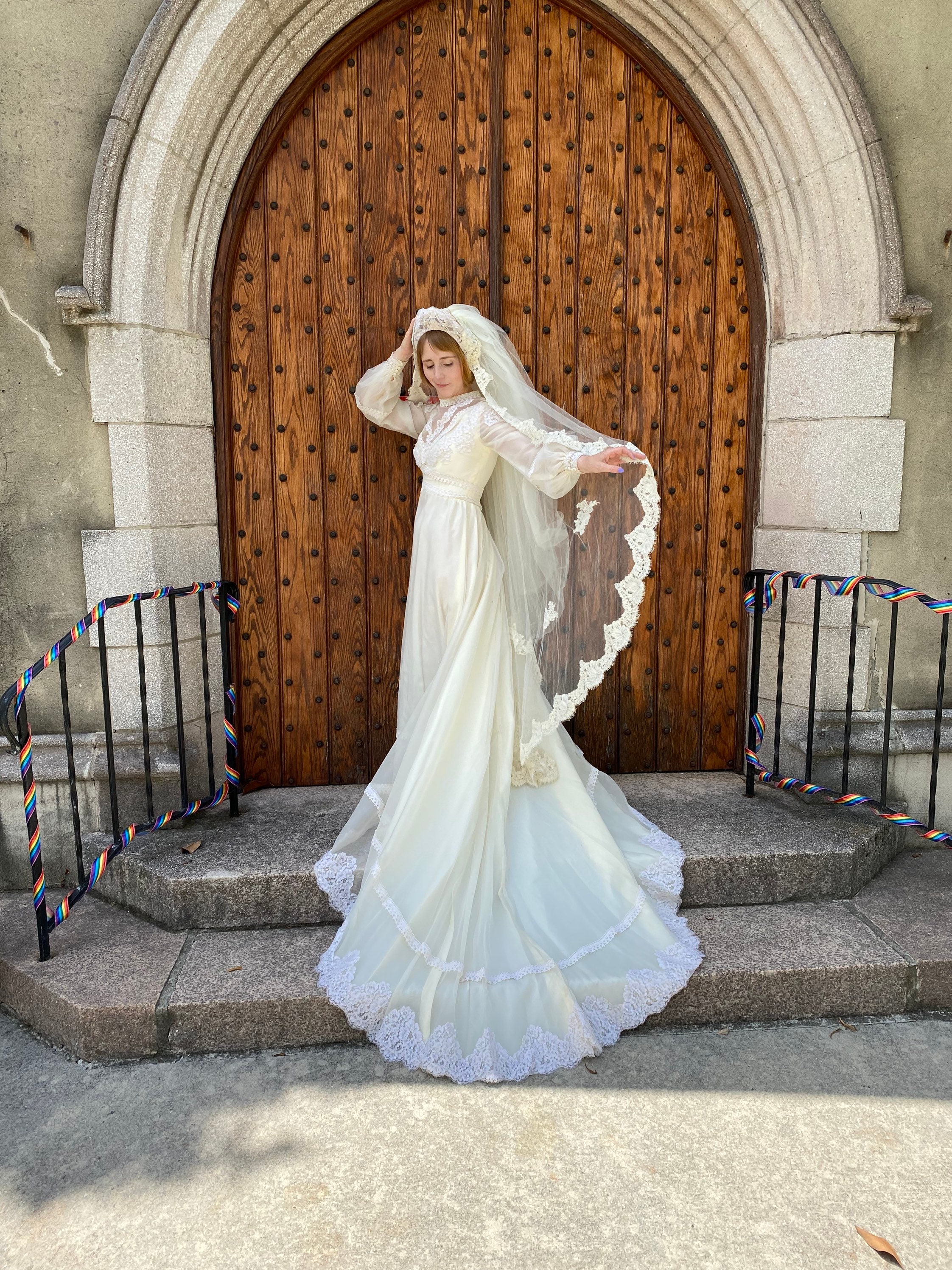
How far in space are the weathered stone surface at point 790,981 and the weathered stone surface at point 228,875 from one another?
3.95 feet

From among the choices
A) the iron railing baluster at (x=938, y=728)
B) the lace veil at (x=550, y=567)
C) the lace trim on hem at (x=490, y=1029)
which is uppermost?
the lace veil at (x=550, y=567)

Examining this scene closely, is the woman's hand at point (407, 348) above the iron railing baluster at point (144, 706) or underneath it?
above

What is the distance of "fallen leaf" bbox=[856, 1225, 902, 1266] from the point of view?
1839 mm

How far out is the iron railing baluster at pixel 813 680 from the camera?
3.30 meters

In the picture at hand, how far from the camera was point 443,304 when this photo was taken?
141 inches

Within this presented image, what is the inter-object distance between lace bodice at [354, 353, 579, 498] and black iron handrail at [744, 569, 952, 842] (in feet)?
3.75

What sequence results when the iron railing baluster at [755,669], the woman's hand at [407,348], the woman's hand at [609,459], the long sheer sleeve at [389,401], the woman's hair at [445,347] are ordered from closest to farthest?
the woman's hand at [609,459], the woman's hair at [445,347], the woman's hand at [407,348], the long sheer sleeve at [389,401], the iron railing baluster at [755,669]

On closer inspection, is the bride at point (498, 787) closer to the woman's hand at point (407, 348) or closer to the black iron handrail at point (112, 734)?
the woman's hand at point (407, 348)

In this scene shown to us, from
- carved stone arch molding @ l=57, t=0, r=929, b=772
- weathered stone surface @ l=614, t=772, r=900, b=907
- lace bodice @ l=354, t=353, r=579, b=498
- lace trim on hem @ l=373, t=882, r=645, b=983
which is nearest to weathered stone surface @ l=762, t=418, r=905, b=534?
carved stone arch molding @ l=57, t=0, r=929, b=772

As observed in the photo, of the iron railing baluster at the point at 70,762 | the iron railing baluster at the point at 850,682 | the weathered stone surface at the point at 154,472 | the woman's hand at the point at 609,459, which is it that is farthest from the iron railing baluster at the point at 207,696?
the iron railing baluster at the point at 850,682

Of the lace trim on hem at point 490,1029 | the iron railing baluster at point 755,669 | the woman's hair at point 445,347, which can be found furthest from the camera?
the iron railing baluster at point 755,669

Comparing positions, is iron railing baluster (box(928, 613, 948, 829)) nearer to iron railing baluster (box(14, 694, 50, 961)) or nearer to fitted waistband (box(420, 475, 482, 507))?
fitted waistband (box(420, 475, 482, 507))

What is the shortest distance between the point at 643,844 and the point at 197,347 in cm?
249

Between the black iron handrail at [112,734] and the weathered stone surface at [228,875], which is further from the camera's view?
the weathered stone surface at [228,875]
